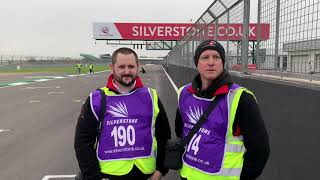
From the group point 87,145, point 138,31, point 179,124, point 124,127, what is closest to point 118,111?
point 124,127

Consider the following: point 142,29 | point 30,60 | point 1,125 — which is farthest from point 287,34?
point 30,60

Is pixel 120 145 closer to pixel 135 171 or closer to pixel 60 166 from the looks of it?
pixel 135 171

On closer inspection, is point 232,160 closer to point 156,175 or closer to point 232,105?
point 232,105

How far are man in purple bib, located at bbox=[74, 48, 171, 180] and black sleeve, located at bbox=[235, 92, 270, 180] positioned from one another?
727 millimetres

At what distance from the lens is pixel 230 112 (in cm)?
235

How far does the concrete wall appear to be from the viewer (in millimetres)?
3062

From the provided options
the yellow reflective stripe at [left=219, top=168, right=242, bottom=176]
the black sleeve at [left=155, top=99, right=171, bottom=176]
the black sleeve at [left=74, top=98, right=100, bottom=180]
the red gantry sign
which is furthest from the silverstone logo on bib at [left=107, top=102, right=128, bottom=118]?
the red gantry sign

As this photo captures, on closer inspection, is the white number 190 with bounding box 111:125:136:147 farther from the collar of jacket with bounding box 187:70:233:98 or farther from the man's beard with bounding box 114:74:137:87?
the collar of jacket with bounding box 187:70:233:98

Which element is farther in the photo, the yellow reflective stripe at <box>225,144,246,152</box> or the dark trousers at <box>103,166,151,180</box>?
the dark trousers at <box>103,166,151,180</box>

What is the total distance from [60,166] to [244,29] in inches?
132

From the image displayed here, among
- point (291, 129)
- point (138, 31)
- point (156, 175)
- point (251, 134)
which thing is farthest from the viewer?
point (138, 31)

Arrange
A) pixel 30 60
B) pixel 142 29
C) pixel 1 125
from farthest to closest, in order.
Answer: pixel 30 60 → pixel 142 29 → pixel 1 125

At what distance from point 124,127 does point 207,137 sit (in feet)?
2.09

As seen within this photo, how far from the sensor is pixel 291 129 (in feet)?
11.6
